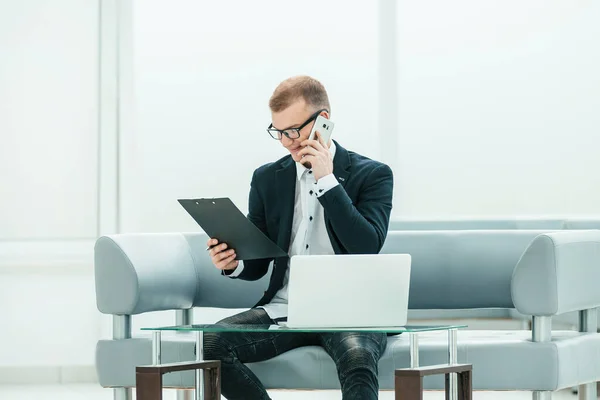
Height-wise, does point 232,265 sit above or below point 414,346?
above

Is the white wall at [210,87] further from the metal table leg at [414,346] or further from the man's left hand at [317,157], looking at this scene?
the metal table leg at [414,346]

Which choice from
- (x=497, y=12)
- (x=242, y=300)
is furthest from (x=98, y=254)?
(x=497, y=12)

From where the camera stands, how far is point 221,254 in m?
2.50

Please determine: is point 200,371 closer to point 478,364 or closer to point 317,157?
point 317,157

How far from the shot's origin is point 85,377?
528 cm

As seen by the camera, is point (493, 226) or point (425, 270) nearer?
point (425, 270)

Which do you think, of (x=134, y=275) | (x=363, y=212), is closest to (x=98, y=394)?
(x=134, y=275)

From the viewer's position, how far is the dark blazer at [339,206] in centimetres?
255

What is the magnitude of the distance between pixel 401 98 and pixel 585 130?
103cm

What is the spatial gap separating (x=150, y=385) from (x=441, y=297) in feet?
4.20

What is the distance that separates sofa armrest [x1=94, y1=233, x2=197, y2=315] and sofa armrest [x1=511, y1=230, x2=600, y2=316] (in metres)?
1.07

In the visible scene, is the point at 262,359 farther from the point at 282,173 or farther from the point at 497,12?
the point at 497,12

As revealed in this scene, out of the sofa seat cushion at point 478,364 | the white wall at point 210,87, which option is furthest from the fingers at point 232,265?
the white wall at point 210,87

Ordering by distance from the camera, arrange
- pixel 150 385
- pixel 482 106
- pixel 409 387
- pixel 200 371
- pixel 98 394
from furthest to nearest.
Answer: pixel 482 106 → pixel 98 394 → pixel 200 371 → pixel 150 385 → pixel 409 387
